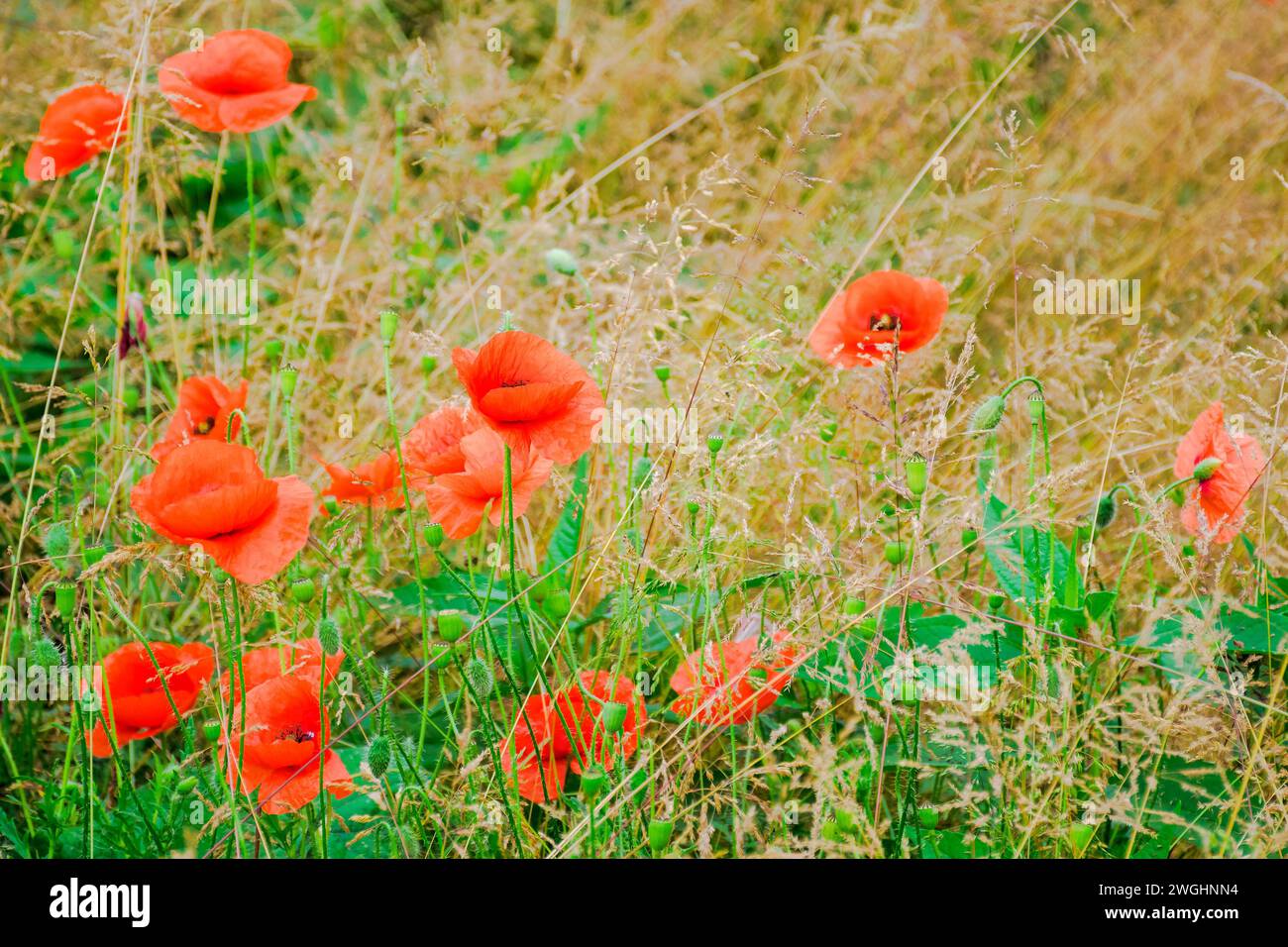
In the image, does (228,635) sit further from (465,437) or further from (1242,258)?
(1242,258)

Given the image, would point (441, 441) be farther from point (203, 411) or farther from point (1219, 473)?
point (1219, 473)

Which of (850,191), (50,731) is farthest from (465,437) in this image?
(850,191)

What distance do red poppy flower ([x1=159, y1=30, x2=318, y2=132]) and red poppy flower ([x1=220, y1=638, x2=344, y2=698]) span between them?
0.47 metres

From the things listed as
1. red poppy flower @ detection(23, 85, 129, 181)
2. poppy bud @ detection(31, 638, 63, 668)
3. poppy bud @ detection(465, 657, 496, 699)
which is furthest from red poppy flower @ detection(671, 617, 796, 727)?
red poppy flower @ detection(23, 85, 129, 181)

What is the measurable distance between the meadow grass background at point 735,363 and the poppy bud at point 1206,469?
0.14 ft

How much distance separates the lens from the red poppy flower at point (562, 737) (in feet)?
2.64

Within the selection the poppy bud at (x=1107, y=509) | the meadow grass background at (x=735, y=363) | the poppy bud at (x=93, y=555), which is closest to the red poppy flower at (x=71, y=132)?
the meadow grass background at (x=735, y=363)

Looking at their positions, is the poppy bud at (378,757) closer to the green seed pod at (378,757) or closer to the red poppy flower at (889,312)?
the green seed pod at (378,757)

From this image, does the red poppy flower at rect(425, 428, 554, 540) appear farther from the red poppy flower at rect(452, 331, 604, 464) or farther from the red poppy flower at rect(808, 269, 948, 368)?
the red poppy flower at rect(808, 269, 948, 368)

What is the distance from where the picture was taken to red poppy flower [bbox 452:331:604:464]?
0.73 meters

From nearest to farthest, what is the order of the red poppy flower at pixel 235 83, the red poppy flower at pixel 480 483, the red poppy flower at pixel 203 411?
the red poppy flower at pixel 480 483 < the red poppy flower at pixel 203 411 < the red poppy flower at pixel 235 83

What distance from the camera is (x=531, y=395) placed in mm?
733

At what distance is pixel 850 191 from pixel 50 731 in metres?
1.23
